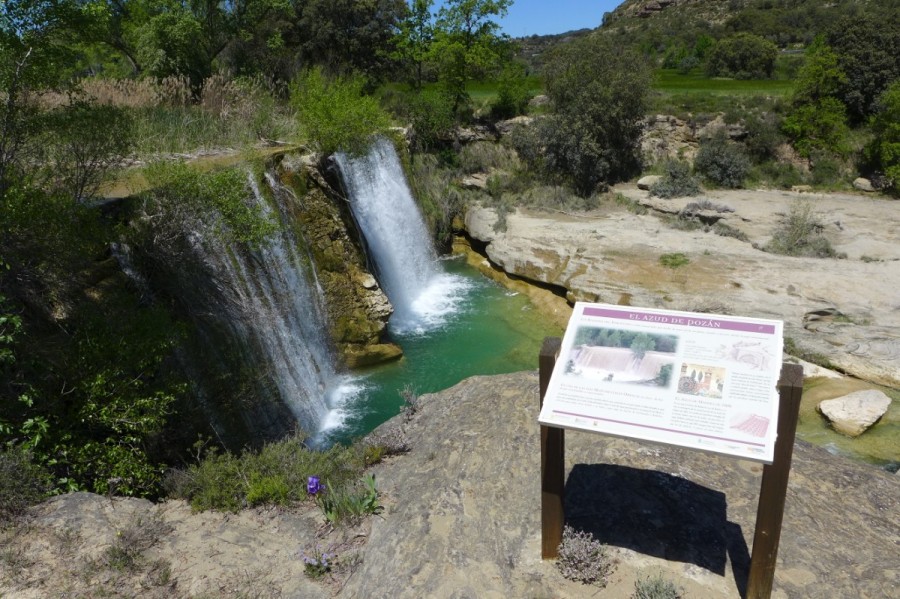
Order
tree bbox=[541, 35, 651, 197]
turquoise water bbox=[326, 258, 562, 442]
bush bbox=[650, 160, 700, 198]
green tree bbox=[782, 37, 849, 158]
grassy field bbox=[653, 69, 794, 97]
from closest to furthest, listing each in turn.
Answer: turquoise water bbox=[326, 258, 562, 442], bush bbox=[650, 160, 700, 198], tree bbox=[541, 35, 651, 197], green tree bbox=[782, 37, 849, 158], grassy field bbox=[653, 69, 794, 97]

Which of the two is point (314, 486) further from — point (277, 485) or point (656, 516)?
point (656, 516)

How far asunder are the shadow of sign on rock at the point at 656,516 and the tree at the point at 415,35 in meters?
19.0

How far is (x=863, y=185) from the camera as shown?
61.0 ft

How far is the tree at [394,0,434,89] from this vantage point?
68.5 feet

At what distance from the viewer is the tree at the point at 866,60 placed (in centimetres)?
2042

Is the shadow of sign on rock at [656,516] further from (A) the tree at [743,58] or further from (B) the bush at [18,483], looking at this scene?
(A) the tree at [743,58]

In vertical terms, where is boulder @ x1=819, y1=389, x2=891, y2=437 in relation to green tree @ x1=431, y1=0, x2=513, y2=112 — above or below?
below

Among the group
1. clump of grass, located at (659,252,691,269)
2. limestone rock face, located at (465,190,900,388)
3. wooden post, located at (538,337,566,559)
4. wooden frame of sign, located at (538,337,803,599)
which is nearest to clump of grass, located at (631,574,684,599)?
wooden frame of sign, located at (538,337,803,599)

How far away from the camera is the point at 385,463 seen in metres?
5.70

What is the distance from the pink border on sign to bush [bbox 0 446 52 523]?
417 centimetres

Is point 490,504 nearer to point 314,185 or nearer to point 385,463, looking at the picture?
point 385,463

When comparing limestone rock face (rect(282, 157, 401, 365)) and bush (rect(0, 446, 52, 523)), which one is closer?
bush (rect(0, 446, 52, 523))

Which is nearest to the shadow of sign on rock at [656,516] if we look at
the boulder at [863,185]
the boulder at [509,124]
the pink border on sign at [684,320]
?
the pink border on sign at [684,320]

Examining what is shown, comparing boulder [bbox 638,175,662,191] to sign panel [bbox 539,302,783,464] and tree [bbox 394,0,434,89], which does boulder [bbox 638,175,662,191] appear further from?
sign panel [bbox 539,302,783,464]
